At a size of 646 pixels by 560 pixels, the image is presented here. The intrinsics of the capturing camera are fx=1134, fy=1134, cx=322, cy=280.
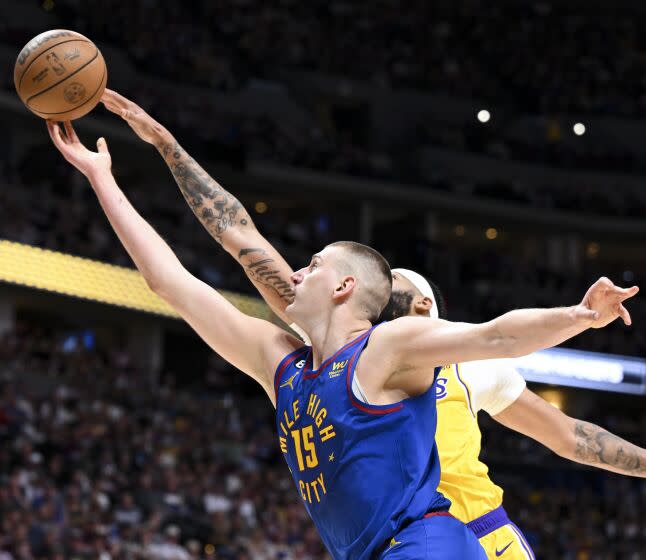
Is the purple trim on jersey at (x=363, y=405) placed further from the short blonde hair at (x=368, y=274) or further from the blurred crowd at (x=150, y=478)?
the blurred crowd at (x=150, y=478)

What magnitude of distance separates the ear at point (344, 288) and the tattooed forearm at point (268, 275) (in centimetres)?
90

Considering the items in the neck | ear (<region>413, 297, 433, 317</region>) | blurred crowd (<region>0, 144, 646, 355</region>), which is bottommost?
the neck

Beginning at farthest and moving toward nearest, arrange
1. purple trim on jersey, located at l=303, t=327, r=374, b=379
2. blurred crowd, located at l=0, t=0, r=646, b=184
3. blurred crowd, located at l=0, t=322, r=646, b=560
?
blurred crowd, located at l=0, t=0, r=646, b=184 → blurred crowd, located at l=0, t=322, r=646, b=560 → purple trim on jersey, located at l=303, t=327, r=374, b=379

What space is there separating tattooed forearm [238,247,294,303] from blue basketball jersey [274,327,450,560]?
3.15 feet

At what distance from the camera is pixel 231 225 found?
438cm

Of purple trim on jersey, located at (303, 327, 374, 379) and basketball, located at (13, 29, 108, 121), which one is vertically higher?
basketball, located at (13, 29, 108, 121)

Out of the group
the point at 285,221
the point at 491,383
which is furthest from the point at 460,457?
the point at 285,221

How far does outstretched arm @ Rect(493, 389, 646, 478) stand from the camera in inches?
166

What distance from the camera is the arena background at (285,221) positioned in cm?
1762

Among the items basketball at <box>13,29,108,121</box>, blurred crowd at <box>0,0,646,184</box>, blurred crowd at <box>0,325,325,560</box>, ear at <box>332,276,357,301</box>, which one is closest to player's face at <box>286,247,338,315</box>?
ear at <box>332,276,357,301</box>

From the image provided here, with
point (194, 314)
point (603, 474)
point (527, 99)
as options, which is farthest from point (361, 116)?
point (194, 314)

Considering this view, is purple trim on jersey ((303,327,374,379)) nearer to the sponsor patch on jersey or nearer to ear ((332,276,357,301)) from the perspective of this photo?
ear ((332,276,357,301))

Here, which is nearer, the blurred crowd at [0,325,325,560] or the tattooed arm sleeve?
the tattooed arm sleeve

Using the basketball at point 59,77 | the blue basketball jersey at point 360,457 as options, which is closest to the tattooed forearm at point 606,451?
the blue basketball jersey at point 360,457
